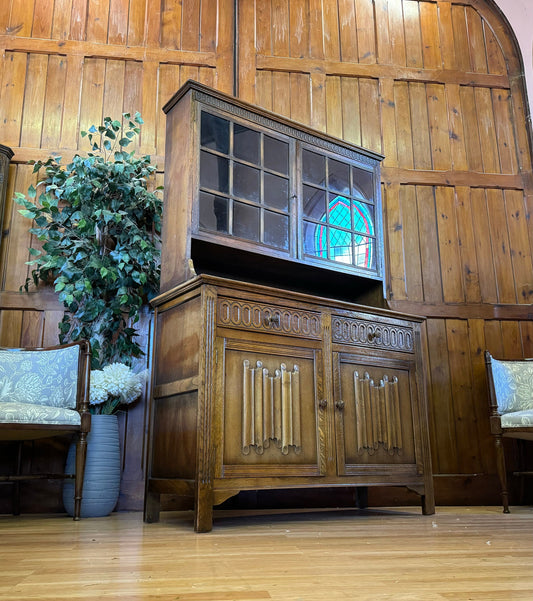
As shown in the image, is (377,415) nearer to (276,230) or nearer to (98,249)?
(276,230)

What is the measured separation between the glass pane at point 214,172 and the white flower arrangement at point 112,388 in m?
0.95

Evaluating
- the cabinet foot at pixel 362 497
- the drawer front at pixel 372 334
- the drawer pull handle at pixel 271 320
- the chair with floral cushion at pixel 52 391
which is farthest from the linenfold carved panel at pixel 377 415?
the chair with floral cushion at pixel 52 391

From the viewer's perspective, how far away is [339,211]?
303 centimetres

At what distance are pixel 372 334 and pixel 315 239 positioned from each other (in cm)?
57

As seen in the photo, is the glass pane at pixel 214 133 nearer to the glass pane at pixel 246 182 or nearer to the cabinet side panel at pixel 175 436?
the glass pane at pixel 246 182

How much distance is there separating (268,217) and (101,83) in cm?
155

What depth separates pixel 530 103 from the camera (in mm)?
3971

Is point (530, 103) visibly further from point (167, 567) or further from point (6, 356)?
point (167, 567)

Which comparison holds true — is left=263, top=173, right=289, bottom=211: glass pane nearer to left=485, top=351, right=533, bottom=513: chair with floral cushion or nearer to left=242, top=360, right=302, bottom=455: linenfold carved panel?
left=242, top=360, right=302, bottom=455: linenfold carved panel

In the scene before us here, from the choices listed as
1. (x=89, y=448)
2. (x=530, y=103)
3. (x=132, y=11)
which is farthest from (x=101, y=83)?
(x=530, y=103)

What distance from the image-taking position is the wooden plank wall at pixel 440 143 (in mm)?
3506

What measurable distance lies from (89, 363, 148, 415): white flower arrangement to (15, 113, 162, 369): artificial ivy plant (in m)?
0.18

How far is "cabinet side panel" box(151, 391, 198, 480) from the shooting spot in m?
2.08

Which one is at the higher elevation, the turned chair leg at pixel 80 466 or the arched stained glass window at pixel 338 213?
the arched stained glass window at pixel 338 213
